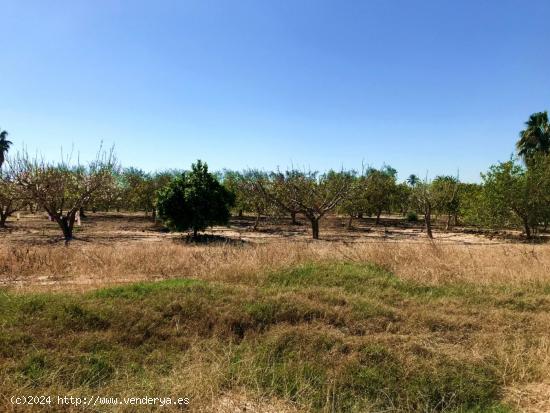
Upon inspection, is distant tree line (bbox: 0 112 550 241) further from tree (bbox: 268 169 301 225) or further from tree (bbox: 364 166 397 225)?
tree (bbox: 364 166 397 225)

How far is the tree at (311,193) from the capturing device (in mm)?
22453

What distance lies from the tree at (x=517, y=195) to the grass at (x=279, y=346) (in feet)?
65.2

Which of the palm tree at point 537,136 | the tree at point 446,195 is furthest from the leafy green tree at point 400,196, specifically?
the palm tree at point 537,136

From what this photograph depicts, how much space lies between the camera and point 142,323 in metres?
5.55

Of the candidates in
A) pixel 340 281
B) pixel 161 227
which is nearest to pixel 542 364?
pixel 340 281

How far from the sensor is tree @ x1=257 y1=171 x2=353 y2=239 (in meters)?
22.5

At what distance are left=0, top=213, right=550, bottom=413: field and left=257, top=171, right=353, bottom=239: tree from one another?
1358cm

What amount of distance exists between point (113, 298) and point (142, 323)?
1105mm

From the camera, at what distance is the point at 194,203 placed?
2203 centimetres

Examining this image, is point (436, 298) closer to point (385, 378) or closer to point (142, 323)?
point (385, 378)

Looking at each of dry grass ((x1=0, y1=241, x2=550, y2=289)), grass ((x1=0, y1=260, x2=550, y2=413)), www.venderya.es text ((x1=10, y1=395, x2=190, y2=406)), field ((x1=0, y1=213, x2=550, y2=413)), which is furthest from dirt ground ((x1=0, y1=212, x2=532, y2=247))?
www.venderya.es text ((x1=10, y1=395, x2=190, y2=406))

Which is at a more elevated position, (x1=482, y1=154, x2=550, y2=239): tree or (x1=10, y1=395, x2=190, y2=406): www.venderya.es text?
(x1=482, y1=154, x2=550, y2=239): tree

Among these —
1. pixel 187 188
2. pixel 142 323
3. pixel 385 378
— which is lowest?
pixel 385 378

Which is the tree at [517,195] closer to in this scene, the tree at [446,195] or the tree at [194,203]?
the tree at [446,195]
